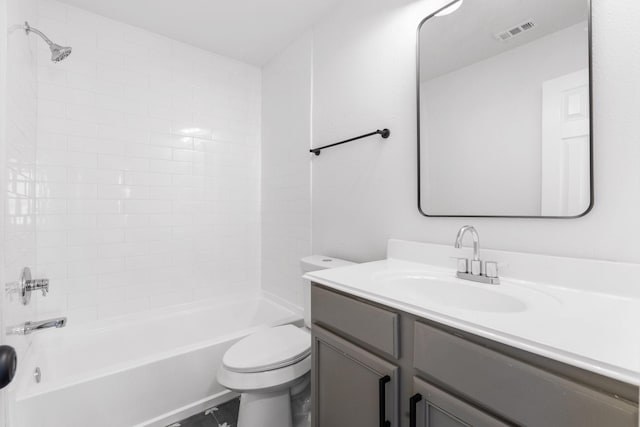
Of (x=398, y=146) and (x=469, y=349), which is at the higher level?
(x=398, y=146)

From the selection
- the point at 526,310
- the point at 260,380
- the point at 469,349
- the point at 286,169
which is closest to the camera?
the point at 469,349

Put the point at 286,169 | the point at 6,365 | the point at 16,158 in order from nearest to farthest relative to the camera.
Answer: the point at 6,365, the point at 16,158, the point at 286,169

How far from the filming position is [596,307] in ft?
2.50

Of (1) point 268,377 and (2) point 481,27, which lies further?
(1) point 268,377

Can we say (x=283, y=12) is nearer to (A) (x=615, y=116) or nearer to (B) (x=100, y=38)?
(B) (x=100, y=38)

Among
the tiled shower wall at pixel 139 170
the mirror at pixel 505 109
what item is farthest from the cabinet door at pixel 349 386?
the tiled shower wall at pixel 139 170

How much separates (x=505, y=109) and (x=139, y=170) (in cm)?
224

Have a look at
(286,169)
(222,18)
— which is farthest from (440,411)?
(222,18)

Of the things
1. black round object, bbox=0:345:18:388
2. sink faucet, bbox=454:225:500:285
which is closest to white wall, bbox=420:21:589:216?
sink faucet, bbox=454:225:500:285

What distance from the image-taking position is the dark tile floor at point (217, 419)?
1612 millimetres

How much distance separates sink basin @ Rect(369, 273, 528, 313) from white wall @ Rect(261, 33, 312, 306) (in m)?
1.05

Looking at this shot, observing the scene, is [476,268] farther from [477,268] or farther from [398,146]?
[398,146]

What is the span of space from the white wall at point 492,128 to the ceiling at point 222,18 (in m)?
1.06

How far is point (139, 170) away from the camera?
2107 millimetres
